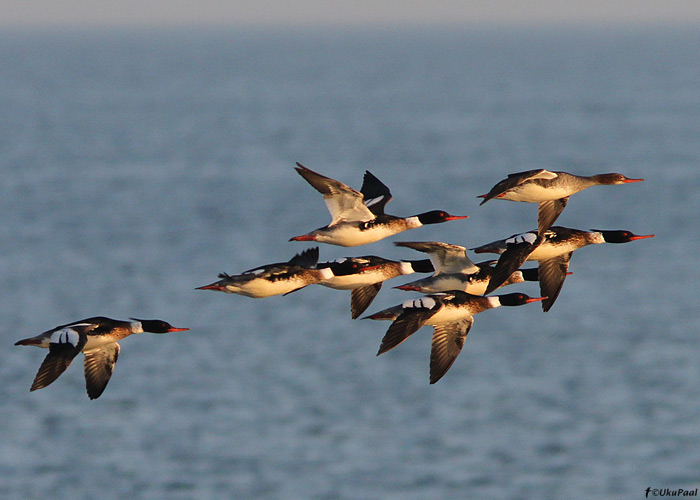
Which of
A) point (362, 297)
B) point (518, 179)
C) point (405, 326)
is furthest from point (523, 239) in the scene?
point (362, 297)

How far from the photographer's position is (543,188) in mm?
24578

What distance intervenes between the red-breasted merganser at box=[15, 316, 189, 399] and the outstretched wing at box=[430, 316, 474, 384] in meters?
5.19

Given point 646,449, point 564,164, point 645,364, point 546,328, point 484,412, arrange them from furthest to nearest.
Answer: point 564,164 < point 546,328 < point 645,364 < point 484,412 < point 646,449

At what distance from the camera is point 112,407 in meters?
107

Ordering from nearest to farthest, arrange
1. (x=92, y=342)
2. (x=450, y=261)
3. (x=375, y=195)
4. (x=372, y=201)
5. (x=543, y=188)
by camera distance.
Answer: (x=92, y=342) < (x=543, y=188) < (x=450, y=261) < (x=372, y=201) < (x=375, y=195)

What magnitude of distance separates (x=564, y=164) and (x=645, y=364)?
8915 centimetres

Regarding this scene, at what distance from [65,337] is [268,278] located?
150 inches

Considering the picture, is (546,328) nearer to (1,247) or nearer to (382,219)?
(1,247)

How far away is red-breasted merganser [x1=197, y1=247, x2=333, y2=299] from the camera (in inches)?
898

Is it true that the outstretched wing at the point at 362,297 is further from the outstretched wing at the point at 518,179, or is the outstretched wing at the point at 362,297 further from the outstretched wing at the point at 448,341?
the outstretched wing at the point at 518,179

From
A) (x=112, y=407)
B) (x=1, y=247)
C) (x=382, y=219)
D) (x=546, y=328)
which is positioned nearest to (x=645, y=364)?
(x=546, y=328)

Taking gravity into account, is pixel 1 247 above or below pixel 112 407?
above

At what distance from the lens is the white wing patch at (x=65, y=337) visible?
21.7 metres

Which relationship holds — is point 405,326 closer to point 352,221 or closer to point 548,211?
point 352,221
